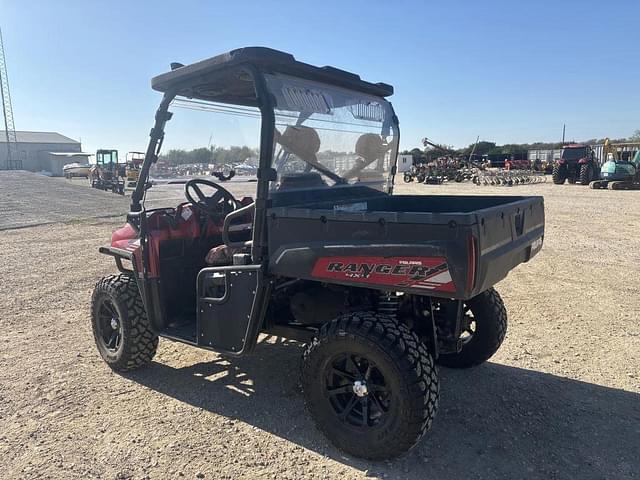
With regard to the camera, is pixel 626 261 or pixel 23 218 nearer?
pixel 626 261

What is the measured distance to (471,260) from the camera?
2383mm

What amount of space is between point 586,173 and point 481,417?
24.2 meters

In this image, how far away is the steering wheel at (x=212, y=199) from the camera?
391cm

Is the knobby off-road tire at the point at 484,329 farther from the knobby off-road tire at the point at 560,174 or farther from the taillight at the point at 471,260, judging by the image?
the knobby off-road tire at the point at 560,174

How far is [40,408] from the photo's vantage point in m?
3.48

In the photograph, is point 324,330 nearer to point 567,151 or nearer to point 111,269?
point 111,269

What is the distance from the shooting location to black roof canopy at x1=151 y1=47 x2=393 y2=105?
120 inches

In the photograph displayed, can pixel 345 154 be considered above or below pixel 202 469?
above

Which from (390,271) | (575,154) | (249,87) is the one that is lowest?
(390,271)

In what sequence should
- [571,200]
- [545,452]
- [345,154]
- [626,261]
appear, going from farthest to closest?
[571,200], [626,261], [345,154], [545,452]

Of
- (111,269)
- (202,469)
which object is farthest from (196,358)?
(111,269)

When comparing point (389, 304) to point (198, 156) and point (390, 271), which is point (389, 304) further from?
point (198, 156)

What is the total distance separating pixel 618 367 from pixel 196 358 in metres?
3.42

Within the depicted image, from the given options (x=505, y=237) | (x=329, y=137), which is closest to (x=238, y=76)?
(x=329, y=137)
